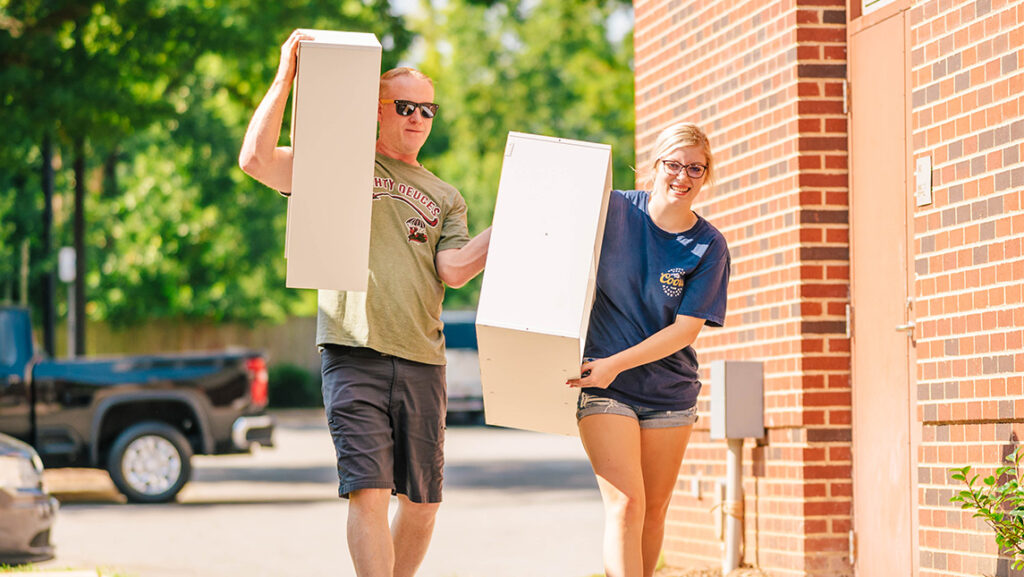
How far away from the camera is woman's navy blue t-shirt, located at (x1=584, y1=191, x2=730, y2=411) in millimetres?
4770

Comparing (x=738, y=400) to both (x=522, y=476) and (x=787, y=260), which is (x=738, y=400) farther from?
(x=522, y=476)

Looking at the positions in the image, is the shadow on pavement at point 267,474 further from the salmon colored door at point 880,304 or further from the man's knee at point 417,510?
the man's knee at point 417,510

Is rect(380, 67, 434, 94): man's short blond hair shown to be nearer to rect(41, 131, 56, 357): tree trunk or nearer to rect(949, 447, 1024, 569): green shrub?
rect(949, 447, 1024, 569): green shrub

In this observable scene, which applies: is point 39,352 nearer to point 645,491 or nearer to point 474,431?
point 645,491

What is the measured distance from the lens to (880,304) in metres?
6.90

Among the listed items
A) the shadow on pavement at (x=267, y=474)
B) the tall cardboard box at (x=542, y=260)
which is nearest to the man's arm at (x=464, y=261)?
the tall cardboard box at (x=542, y=260)

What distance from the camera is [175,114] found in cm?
1828

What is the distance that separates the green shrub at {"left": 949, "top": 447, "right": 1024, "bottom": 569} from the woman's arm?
4.33 feet

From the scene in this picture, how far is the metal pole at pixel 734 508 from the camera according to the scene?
766cm

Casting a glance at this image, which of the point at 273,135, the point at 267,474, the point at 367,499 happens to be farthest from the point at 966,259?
the point at 267,474

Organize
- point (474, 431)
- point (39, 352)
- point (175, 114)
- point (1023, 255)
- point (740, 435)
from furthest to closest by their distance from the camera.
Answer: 1. point (474, 431)
2. point (175, 114)
3. point (39, 352)
4. point (740, 435)
5. point (1023, 255)

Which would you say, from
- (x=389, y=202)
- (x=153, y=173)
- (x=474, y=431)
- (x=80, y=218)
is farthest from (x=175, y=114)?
(x=153, y=173)

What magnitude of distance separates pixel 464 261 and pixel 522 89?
47.0m

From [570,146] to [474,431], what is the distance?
23813mm
